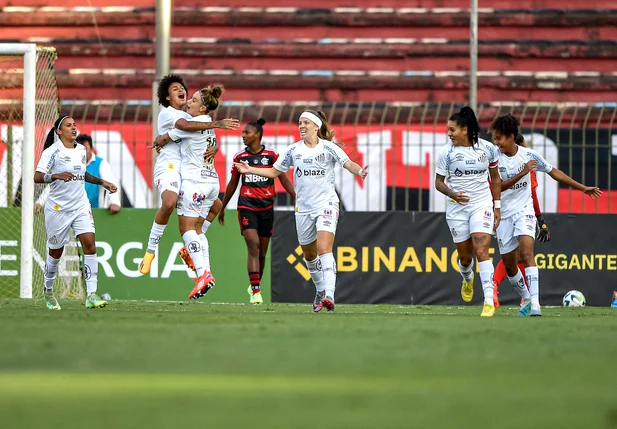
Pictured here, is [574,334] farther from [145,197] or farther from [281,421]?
[145,197]

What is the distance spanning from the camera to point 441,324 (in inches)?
355

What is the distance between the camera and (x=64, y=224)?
11.4 m

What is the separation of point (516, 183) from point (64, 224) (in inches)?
163

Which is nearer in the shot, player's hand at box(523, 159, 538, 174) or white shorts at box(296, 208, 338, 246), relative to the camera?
white shorts at box(296, 208, 338, 246)

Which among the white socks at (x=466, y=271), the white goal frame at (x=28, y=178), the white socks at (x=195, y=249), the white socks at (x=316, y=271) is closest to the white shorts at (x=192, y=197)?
the white socks at (x=195, y=249)

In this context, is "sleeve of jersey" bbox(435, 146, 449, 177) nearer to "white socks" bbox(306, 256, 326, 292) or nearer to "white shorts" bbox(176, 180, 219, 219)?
"white socks" bbox(306, 256, 326, 292)

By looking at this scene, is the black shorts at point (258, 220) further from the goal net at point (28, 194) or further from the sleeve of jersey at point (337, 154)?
the sleeve of jersey at point (337, 154)

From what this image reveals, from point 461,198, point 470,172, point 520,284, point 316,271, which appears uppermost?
point 470,172

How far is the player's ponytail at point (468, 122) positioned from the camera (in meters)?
10.9

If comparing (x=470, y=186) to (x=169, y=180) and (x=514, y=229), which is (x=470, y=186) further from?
(x=169, y=180)

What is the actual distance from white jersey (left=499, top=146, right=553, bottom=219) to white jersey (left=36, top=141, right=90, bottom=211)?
388 centimetres

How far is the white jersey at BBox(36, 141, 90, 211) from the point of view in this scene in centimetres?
1147

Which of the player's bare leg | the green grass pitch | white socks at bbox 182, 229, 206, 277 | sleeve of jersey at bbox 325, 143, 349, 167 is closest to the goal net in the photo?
the player's bare leg

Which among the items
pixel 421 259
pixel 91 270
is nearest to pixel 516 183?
pixel 91 270
